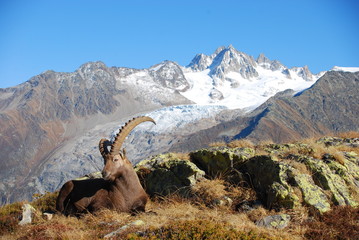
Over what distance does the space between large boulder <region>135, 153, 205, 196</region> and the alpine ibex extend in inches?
61.1

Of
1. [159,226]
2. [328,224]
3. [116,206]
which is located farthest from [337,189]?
[116,206]

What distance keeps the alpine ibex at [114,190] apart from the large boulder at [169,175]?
1.55m

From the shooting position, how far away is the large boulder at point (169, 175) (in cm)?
1389

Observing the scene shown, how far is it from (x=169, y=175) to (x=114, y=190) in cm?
282

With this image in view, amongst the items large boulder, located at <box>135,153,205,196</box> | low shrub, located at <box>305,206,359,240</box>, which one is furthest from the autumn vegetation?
large boulder, located at <box>135,153,205,196</box>

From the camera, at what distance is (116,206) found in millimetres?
12375

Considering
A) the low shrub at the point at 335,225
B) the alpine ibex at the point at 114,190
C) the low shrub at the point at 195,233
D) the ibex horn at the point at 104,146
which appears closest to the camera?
the low shrub at the point at 195,233

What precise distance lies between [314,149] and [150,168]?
7.60 meters

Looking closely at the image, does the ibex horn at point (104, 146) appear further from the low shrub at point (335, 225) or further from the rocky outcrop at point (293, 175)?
the low shrub at point (335, 225)

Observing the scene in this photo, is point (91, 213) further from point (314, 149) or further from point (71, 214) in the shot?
point (314, 149)

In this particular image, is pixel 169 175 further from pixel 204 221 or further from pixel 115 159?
pixel 204 221

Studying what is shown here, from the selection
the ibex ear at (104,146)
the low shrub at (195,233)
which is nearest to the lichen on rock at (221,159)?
the ibex ear at (104,146)

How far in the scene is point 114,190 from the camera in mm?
12789

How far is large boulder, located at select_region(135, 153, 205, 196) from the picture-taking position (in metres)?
13.9
